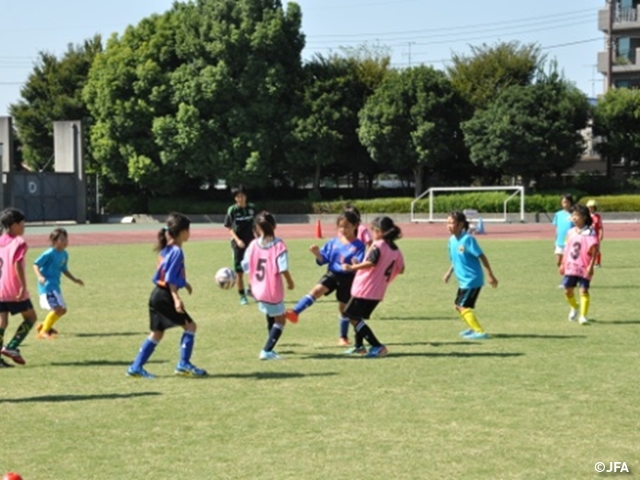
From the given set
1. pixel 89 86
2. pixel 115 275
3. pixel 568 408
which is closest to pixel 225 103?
pixel 89 86

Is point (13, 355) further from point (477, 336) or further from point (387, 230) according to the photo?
point (477, 336)

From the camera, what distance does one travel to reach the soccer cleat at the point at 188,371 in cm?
971

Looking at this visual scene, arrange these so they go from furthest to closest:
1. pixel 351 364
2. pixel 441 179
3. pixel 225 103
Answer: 1. pixel 441 179
2. pixel 225 103
3. pixel 351 364

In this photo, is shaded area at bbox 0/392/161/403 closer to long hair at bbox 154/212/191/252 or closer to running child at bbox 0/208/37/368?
long hair at bbox 154/212/191/252

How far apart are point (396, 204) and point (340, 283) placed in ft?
138

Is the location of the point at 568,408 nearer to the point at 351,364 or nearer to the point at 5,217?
the point at 351,364

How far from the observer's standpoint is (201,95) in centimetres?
5581

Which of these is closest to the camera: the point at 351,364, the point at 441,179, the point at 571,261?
the point at 351,364

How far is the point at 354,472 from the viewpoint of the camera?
6.28 metres

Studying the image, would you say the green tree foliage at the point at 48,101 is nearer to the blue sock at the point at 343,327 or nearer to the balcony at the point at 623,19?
the balcony at the point at 623,19

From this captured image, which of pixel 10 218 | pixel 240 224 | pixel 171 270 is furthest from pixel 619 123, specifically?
pixel 171 270

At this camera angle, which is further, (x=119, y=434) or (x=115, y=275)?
(x=115, y=275)

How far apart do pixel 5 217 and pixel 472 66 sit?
5167 cm

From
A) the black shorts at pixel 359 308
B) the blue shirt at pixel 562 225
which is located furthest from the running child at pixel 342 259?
the blue shirt at pixel 562 225
